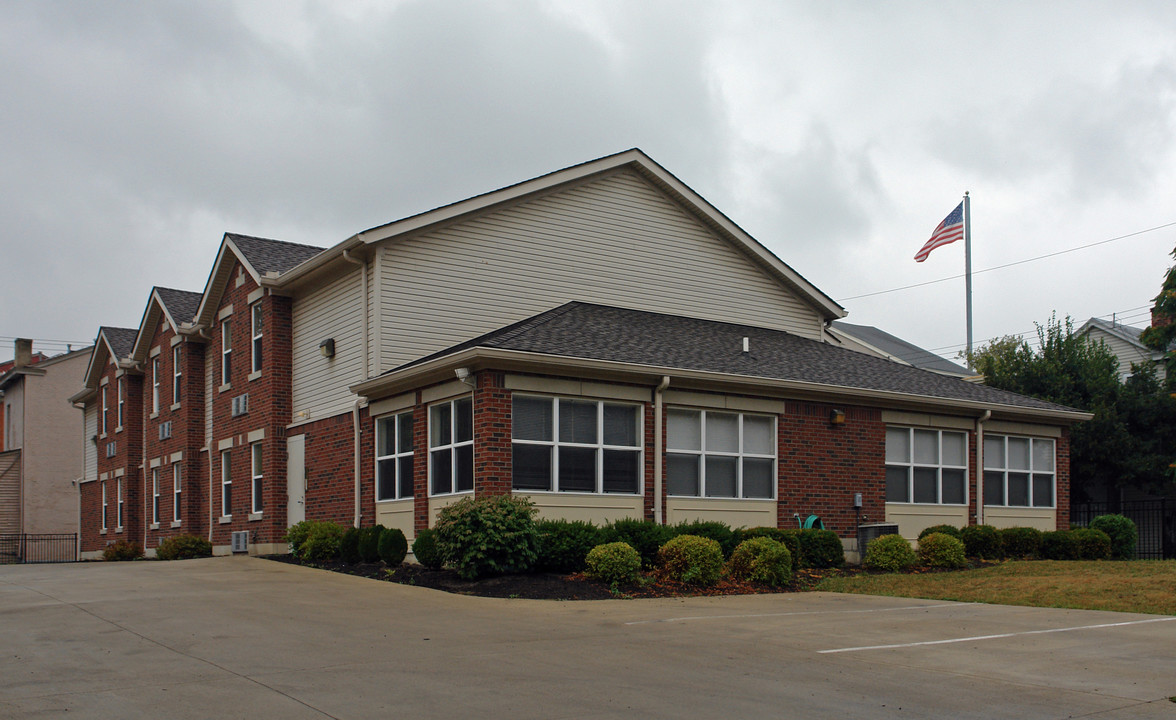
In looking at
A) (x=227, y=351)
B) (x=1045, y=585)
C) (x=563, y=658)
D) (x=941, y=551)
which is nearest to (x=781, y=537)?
(x=941, y=551)

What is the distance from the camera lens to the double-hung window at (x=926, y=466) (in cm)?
2358

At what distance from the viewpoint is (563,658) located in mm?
9766

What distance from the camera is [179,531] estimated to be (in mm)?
31359

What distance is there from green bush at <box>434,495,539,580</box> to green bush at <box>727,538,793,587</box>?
332 cm

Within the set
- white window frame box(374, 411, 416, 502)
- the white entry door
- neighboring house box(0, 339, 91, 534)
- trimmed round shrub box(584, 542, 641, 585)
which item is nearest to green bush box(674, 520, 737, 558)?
trimmed round shrub box(584, 542, 641, 585)

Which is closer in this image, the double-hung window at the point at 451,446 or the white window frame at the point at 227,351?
the double-hung window at the point at 451,446

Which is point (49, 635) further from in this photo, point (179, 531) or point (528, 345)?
point (179, 531)

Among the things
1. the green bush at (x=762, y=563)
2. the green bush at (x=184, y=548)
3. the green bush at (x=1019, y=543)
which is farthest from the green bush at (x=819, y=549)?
the green bush at (x=184, y=548)

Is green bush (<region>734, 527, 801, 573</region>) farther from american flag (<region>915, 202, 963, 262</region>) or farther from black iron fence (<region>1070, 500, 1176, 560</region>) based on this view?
american flag (<region>915, 202, 963, 262</region>)

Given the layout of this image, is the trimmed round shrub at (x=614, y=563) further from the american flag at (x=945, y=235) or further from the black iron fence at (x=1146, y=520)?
the american flag at (x=945, y=235)

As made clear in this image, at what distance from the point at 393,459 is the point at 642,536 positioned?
19.4 ft

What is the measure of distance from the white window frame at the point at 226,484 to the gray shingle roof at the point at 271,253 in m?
5.40

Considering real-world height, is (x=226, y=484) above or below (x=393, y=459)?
below

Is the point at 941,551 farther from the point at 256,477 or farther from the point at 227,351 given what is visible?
the point at 227,351
